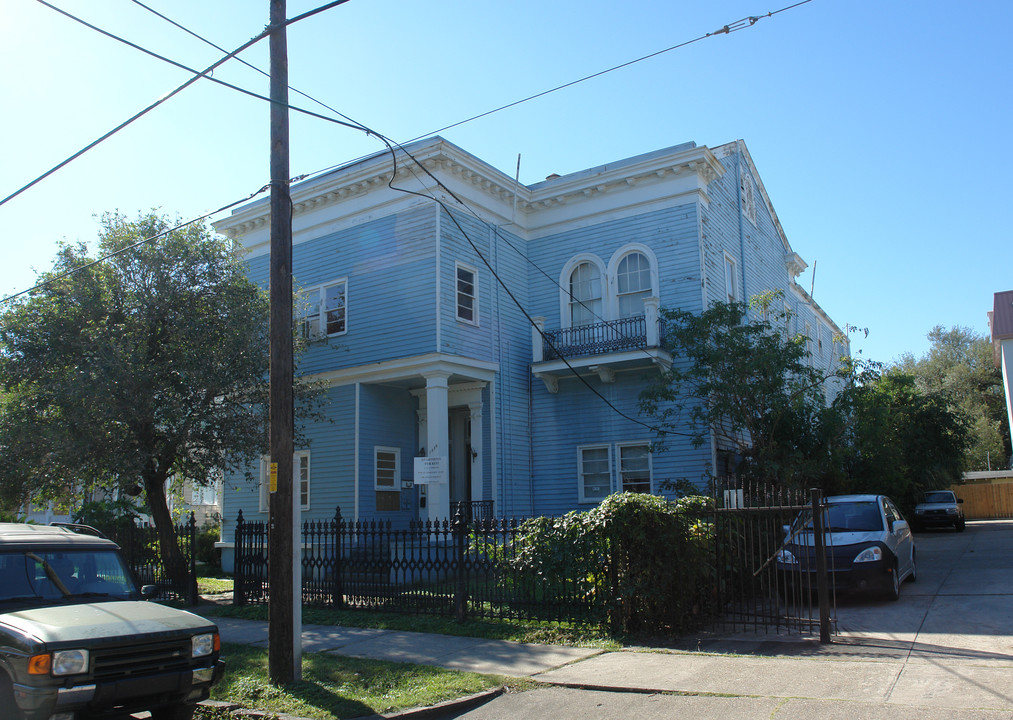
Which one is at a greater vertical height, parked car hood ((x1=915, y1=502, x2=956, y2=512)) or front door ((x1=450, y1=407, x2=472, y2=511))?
front door ((x1=450, y1=407, x2=472, y2=511))

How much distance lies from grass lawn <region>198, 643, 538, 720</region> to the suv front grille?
1.27m

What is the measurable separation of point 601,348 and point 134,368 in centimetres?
1034

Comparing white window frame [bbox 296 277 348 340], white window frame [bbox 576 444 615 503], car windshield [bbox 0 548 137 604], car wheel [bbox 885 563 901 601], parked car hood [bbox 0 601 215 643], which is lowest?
car wheel [bbox 885 563 901 601]

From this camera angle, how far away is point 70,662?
565 centimetres

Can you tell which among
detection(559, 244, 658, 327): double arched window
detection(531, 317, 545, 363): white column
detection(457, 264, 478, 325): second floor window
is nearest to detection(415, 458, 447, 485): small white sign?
detection(457, 264, 478, 325): second floor window

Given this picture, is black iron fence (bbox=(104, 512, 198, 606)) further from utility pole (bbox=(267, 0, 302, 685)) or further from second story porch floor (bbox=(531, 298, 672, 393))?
second story porch floor (bbox=(531, 298, 672, 393))

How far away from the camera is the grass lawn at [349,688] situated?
7074 mm

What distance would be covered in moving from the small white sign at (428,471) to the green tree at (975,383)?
4335cm

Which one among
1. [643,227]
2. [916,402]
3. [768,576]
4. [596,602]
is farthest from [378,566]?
[916,402]

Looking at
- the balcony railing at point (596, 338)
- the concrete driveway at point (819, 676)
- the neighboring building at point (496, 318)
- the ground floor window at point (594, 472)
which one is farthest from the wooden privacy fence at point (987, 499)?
the concrete driveway at point (819, 676)

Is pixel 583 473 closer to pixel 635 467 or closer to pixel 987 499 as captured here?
pixel 635 467

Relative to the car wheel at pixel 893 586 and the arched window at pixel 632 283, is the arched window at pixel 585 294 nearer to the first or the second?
the arched window at pixel 632 283

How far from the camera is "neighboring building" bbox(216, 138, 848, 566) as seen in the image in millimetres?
18297

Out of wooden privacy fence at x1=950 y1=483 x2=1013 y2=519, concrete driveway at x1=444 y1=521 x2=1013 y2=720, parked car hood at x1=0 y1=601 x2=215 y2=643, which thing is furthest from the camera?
wooden privacy fence at x1=950 y1=483 x2=1013 y2=519
